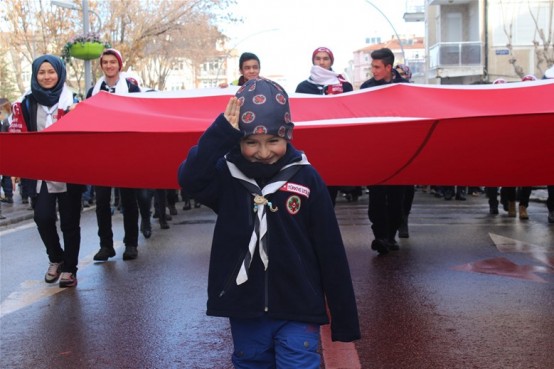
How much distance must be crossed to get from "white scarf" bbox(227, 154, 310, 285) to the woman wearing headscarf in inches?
153

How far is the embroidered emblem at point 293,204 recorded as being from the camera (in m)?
3.34

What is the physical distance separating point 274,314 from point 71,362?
7.27 feet

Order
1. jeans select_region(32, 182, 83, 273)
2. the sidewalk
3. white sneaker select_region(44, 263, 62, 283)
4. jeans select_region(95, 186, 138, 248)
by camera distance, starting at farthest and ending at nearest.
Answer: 1. the sidewalk
2. jeans select_region(95, 186, 138, 248)
3. white sneaker select_region(44, 263, 62, 283)
4. jeans select_region(32, 182, 83, 273)

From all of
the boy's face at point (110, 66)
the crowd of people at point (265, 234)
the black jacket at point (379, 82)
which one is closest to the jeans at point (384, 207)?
the black jacket at point (379, 82)

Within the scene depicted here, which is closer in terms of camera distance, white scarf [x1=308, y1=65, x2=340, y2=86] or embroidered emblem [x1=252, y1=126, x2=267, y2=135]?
embroidered emblem [x1=252, y1=126, x2=267, y2=135]

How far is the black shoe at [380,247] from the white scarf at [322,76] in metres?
1.69

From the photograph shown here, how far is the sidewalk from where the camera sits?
14125 millimetres

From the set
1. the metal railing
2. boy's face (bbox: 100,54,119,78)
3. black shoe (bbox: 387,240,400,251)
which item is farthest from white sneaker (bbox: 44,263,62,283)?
the metal railing

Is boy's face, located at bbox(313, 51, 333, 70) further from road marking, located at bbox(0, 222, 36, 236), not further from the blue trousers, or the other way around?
road marking, located at bbox(0, 222, 36, 236)

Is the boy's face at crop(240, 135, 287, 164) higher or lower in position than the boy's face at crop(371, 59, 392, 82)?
lower

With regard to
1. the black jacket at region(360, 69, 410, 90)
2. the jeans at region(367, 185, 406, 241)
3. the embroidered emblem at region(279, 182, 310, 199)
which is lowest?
the jeans at region(367, 185, 406, 241)

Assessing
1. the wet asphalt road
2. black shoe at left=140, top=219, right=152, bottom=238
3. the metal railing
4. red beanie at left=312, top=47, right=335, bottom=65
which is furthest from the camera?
the metal railing

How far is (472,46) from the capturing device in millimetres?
47875

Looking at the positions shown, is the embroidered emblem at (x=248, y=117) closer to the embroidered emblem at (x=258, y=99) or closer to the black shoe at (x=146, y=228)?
the embroidered emblem at (x=258, y=99)
